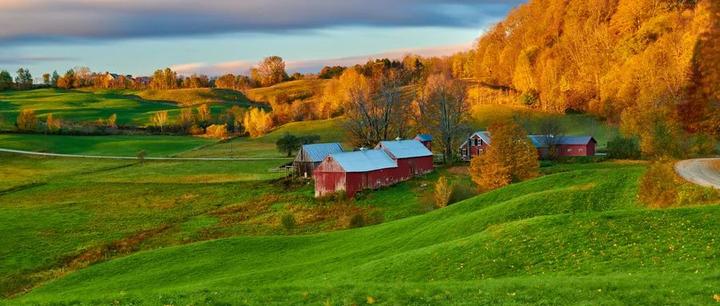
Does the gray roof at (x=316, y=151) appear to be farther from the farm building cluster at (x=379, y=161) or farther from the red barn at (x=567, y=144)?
the red barn at (x=567, y=144)

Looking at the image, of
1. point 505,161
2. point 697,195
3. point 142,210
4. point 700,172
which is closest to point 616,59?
point 505,161

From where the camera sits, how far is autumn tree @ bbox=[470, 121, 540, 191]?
52812mm

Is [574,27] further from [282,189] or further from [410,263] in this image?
[410,263]

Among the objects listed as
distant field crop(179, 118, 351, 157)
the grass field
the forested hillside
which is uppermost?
the forested hillside

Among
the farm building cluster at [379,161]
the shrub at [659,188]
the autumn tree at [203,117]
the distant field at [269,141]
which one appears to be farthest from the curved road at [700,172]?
the autumn tree at [203,117]

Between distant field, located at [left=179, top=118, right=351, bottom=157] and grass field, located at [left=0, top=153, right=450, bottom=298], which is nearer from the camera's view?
grass field, located at [left=0, top=153, right=450, bottom=298]

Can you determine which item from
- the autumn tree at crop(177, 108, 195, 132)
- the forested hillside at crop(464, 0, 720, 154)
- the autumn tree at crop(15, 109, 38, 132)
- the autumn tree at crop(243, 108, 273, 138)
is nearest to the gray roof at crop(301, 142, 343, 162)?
the forested hillside at crop(464, 0, 720, 154)

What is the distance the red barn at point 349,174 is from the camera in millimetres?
65562

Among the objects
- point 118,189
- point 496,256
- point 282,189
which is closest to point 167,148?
point 118,189

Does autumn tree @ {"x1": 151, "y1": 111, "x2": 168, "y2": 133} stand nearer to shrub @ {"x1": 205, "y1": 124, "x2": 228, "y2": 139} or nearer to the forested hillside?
shrub @ {"x1": 205, "y1": 124, "x2": 228, "y2": 139}

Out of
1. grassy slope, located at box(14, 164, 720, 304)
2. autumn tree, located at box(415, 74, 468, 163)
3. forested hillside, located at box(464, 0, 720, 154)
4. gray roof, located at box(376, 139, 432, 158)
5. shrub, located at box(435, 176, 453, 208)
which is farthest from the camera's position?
autumn tree, located at box(415, 74, 468, 163)

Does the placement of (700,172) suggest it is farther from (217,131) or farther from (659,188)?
(217,131)

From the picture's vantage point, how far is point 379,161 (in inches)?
2763

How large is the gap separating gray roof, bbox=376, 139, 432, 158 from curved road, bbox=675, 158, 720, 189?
33.0 metres
